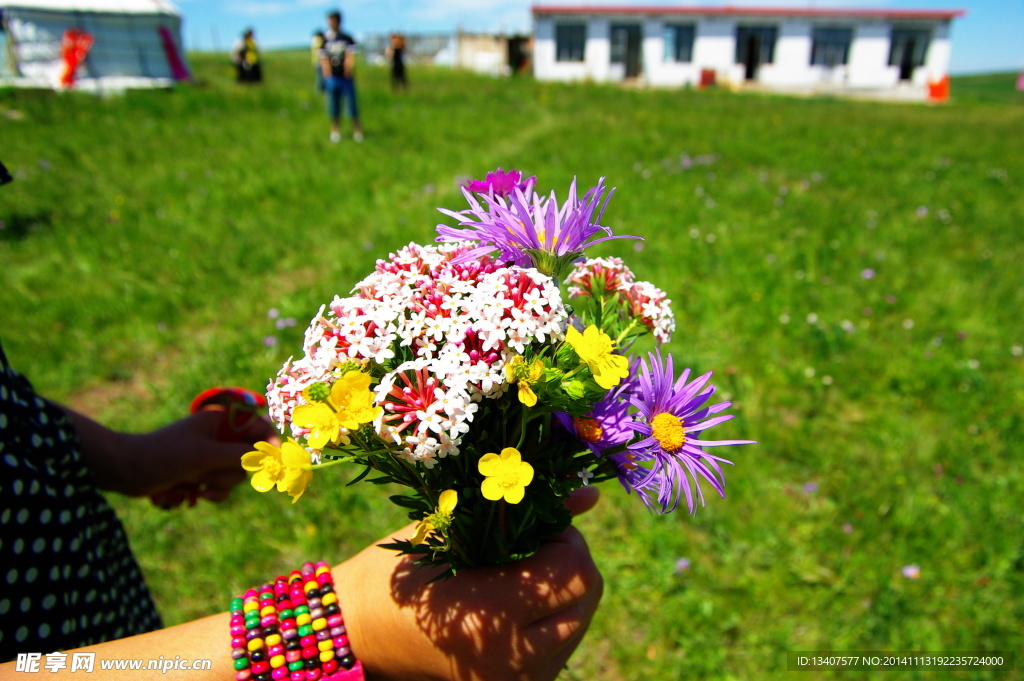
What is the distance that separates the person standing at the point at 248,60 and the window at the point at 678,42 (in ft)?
63.7

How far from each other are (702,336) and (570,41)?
90.8 ft

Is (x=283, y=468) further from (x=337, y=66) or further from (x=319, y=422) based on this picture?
(x=337, y=66)

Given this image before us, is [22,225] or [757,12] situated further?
[757,12]

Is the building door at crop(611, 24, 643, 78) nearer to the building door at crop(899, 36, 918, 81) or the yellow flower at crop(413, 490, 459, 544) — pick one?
the building door at crop(899, 36, 918, 81)

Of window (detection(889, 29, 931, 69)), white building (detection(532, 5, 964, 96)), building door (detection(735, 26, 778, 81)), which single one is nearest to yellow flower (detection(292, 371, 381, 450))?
white building (detection(532, 5, 964, 96))

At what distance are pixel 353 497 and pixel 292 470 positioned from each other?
92.9 inches

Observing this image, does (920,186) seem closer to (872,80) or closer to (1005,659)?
(1005,659)

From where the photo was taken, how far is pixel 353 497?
9.60 feet

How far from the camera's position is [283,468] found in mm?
748

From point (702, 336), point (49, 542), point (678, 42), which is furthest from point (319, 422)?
point (678, 42)

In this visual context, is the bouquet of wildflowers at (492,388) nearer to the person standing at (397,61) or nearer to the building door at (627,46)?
the person standing at (397,61)

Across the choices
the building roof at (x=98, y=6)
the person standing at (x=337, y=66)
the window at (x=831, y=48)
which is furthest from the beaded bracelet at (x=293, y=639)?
the window at (x=831, y=48)

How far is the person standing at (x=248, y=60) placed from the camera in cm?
1666

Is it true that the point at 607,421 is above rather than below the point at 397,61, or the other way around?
below
